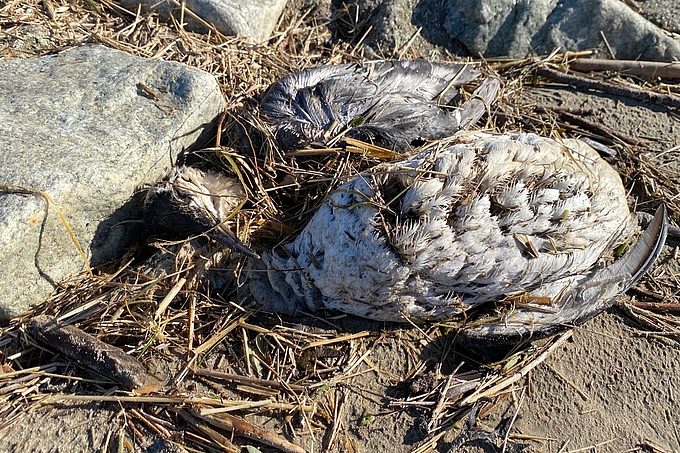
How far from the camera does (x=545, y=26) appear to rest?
4648 mm

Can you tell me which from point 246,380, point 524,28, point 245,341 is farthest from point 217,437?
point 524,28

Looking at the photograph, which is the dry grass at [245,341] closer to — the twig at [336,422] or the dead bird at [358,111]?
the twig at [336,422]

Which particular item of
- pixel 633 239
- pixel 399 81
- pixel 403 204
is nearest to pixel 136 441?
pixel 403 204

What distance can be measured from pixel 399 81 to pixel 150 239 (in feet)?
6.17

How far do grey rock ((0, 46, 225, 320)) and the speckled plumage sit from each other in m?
0.99

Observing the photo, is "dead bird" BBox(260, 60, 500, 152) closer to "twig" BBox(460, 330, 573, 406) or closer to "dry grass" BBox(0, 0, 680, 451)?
"dry grass" BBox(0, 0, 680, 451)

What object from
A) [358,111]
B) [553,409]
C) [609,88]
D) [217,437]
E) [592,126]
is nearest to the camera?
[217,437]

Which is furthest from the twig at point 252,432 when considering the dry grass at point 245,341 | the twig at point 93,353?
the twig at point 93,353

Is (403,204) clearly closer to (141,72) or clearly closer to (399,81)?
(399,81)

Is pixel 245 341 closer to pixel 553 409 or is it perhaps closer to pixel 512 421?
pixel 512 421

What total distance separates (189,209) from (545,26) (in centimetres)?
338

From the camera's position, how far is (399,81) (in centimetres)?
370

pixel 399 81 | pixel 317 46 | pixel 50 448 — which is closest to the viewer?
pixel 50 448

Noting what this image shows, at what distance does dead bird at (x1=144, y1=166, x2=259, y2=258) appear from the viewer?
Answer: 308cm
